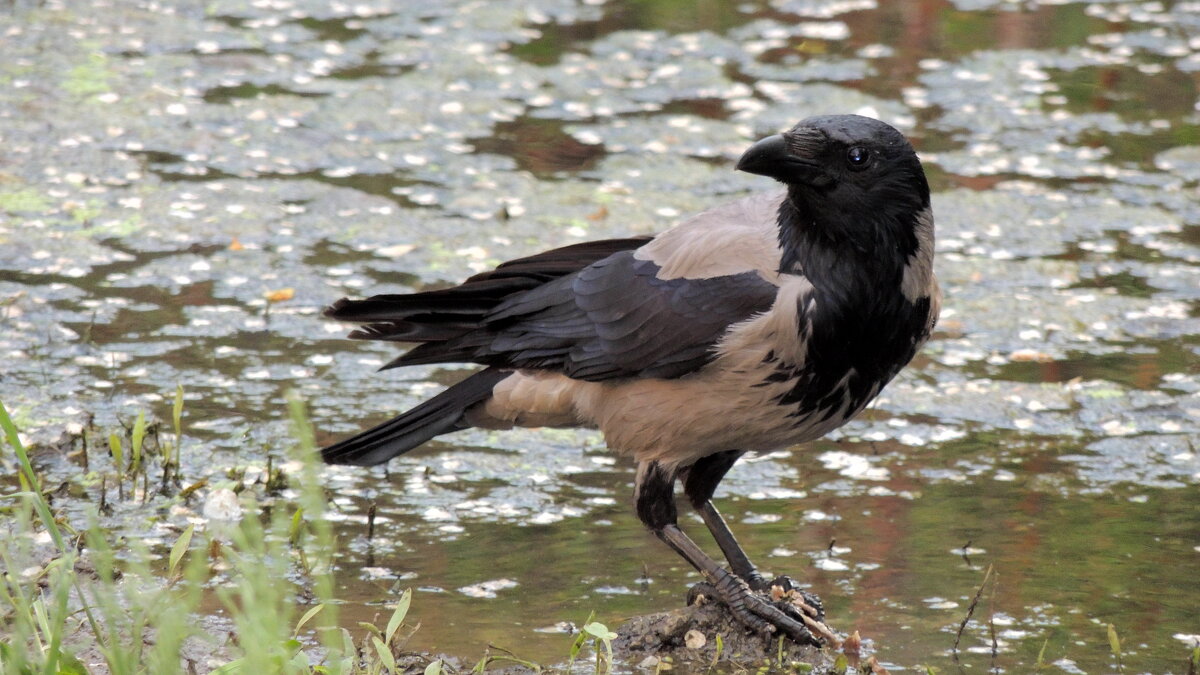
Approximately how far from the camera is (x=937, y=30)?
38.0 feet

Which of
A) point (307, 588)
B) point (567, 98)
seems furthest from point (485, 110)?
point (307, 588)

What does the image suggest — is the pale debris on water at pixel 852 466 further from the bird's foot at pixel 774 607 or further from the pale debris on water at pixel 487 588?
the pale debris on water at pixel 487 588

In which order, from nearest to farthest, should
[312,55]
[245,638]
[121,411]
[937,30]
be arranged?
[245,638] < [121,411] < [312,55] < [937,30]

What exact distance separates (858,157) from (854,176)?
0.06 m

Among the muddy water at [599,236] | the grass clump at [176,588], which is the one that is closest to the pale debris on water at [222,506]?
the grass clump at [176,588]

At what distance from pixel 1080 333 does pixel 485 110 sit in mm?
4130

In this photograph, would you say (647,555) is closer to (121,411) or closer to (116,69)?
(121,411)

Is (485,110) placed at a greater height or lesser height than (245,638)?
lesser

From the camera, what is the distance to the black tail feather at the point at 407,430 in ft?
18.0

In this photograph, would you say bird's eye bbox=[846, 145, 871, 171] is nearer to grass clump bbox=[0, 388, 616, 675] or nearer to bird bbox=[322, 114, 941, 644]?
bird bbox=[322, 114, 941, 644]

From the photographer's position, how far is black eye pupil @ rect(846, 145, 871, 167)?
469 cm

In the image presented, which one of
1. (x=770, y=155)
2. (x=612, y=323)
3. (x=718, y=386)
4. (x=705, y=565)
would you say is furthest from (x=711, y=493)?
(x=770, y=155)

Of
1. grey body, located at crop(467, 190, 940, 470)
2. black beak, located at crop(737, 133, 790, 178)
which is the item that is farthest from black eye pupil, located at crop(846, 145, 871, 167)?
grey body, located at crop(467, 190, 940, 470)

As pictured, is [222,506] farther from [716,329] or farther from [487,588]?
[716,329]
